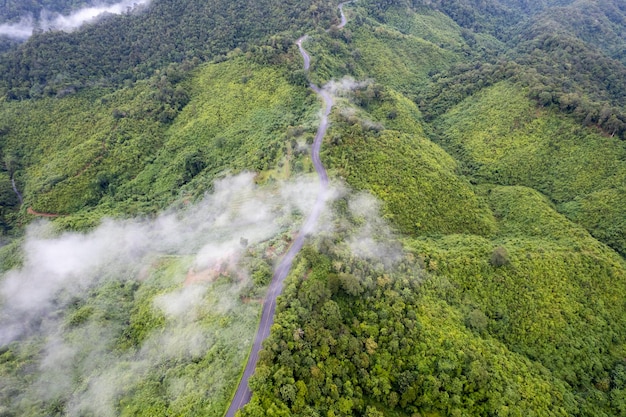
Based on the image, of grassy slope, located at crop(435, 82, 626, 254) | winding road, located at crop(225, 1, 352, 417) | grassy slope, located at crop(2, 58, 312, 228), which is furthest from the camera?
grassy slope, located at crop(2, 58, 312, 228)

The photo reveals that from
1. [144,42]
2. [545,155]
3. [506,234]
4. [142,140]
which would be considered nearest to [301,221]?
[506,234]

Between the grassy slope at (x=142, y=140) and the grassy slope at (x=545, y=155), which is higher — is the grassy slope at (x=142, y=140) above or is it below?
below

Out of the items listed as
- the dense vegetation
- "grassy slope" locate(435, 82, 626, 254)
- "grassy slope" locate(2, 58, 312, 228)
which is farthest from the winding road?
the dense vegetation

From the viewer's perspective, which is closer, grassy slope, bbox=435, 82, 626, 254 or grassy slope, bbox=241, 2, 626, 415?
grassy slope, bbox=241, 2, 626, 415

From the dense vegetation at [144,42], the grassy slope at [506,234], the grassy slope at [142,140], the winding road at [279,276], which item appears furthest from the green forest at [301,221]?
the winding road at [279,276]

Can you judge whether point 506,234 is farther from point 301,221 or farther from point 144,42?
point 144,42

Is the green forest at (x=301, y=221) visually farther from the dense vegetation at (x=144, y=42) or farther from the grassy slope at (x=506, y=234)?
the dense vegetation at (x=144, y=42)

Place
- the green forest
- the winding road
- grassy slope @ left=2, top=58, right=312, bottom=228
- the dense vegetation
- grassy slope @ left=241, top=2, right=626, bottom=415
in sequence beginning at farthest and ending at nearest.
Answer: the dense vegetation → grassy slope @ left=2, top=58, right=312, bottom=228 → grassy slope @ left=241, top=2, right=626, bottom=415 → the green forest → the winding road

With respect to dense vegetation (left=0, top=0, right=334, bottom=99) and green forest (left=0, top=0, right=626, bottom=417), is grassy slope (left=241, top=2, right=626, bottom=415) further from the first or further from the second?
dense vegetation (left=0, top=0, right=334, bottom=99)

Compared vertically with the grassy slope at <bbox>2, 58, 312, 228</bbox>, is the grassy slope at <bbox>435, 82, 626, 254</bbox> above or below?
above
